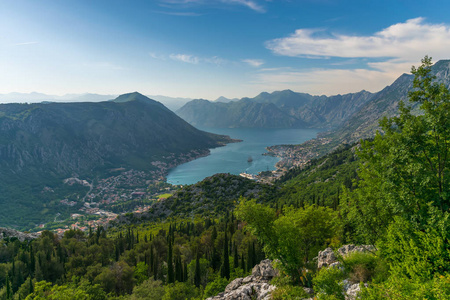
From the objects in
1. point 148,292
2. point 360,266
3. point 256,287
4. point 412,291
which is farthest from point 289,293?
point 148,292

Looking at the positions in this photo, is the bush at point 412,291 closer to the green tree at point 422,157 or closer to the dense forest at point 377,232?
the dense forest at point 377,232

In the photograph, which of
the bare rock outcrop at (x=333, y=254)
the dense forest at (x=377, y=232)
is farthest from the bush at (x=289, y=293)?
the bare rock outcrop at (x=333, y=254)

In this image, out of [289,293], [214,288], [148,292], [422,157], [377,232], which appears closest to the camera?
[422,157]

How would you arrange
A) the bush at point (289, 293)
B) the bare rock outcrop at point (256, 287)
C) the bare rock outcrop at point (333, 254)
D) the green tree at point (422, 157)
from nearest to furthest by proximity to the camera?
the green tree at point (422, 157)
the bush at point (289, 293)
the bare rock outcrop at point (256, 287)
the bare rock outcrop at point (333, 254)

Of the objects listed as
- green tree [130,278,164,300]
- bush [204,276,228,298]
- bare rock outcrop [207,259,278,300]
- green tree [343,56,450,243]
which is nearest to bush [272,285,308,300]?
bare rock outcrop [207,259,278,300]

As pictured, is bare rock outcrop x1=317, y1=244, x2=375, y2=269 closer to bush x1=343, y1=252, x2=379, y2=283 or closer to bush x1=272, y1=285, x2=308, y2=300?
bush x1=343, y1=252, x2=379, y2=283

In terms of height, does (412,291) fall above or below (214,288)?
above

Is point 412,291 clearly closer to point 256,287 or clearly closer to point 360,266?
point 360,266

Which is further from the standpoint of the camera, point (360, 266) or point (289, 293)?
point (360, 266)

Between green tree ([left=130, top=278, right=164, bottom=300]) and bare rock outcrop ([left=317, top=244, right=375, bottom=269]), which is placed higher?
bare rock outcrop ([left=317, top=244, right=375, bottom=269])
